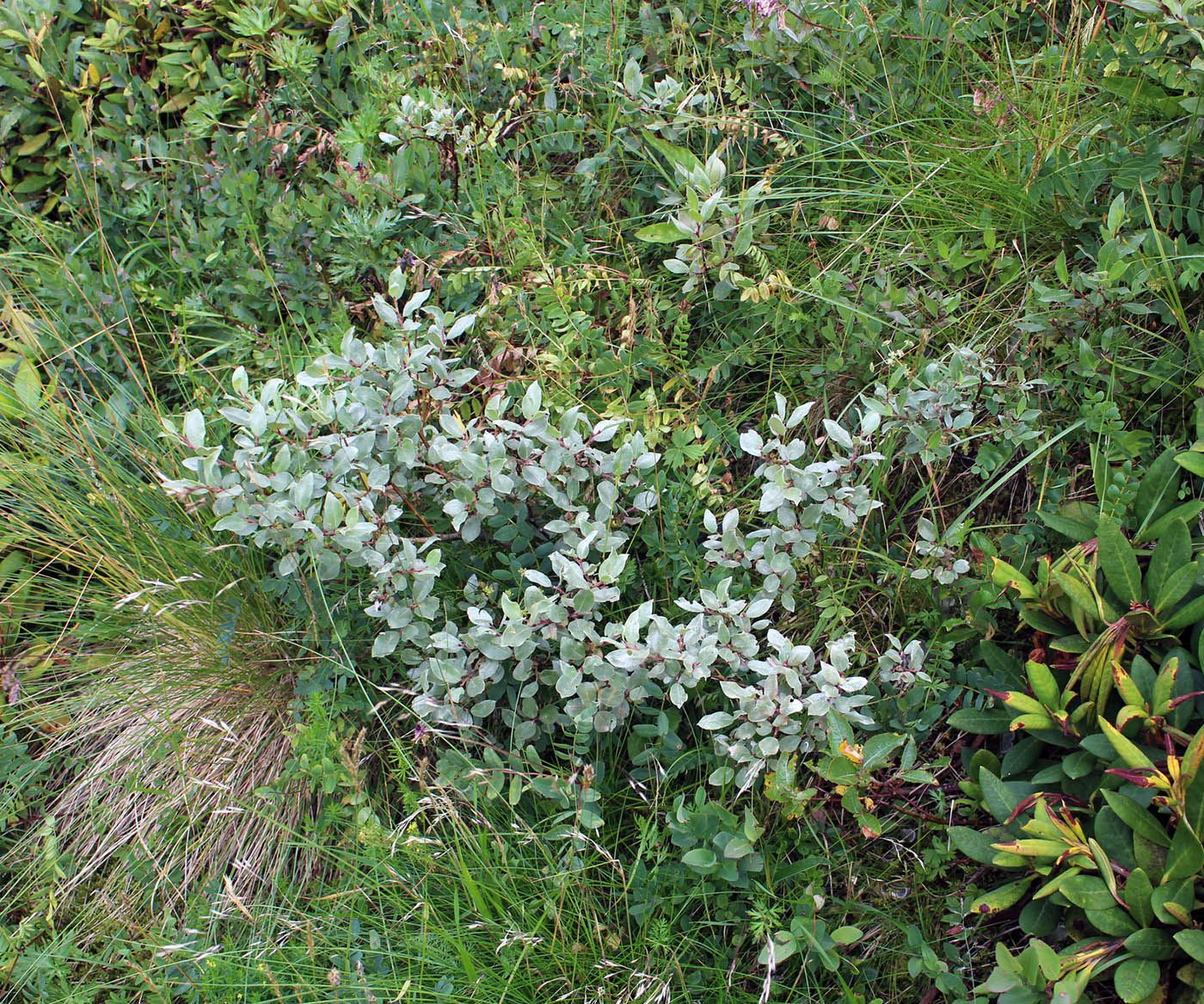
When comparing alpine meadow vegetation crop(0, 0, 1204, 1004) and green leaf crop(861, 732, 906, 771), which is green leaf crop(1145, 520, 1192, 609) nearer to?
alpine meadow vegetation crop(0, 0, 1204, 1004)

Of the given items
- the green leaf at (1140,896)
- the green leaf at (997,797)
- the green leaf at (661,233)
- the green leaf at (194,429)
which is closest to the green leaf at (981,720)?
the green leaf at (997,797)

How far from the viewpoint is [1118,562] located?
1.86m

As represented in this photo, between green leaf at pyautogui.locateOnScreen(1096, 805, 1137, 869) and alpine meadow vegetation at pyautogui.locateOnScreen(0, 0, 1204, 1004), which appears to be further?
alpine meadow vegetation at pyautogui.locateOnScreen(0, 0, 1204, 1004)

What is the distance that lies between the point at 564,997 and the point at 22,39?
3.73 metres

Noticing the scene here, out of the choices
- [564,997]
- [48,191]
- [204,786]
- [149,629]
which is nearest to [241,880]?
[204,786]

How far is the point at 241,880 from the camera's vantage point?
7.55 feet

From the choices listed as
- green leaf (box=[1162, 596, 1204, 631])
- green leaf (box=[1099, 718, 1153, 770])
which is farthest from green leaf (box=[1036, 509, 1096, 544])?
green leaf (box=[1099, 718, 1153, 770])

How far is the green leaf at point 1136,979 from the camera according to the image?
1.57 m

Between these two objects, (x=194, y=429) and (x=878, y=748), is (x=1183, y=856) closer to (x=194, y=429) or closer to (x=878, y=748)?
(x=878, y=748)

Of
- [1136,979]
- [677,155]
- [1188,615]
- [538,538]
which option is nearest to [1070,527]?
[1188,615]

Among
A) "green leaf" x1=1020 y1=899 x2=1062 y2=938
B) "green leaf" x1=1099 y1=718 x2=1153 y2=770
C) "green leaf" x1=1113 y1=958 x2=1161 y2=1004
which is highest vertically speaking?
"green leaf" x1=1099 y1=718 x2=1153 y2=770

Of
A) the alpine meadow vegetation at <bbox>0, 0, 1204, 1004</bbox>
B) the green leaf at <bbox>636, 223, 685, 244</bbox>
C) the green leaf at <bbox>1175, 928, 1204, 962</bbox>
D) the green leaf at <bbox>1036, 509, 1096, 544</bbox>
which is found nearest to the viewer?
the green leaf at <bbox>1175, 928, 1204, 962</bbox>

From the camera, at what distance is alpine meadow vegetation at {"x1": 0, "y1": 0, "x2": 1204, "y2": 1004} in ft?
6.18

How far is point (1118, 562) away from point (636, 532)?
106 centimetres
